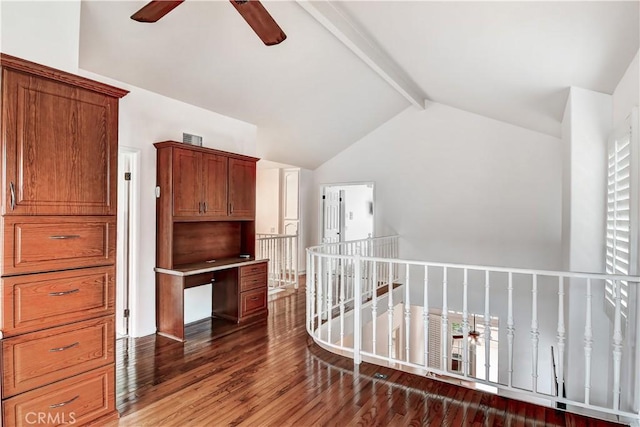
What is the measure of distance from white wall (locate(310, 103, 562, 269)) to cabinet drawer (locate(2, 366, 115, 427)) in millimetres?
5230

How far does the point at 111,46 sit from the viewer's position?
3014 mm

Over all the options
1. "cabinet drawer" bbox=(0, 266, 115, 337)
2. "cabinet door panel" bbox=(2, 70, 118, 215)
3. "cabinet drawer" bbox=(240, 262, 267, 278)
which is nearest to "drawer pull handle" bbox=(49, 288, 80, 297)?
"cabinet drawer" bbox=(0, 266, 115, 337)

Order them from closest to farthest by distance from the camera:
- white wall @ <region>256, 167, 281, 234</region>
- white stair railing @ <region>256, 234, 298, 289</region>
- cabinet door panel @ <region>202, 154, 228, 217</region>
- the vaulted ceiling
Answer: the vaulted ceiling < cabinet door panel @ <region>202, 154, 228, 217</region> < white stair railing @ <region>256, 234, 298, 289</region> < white wall @ <region>256, 167, 281, 234</region>

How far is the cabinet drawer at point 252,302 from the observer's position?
4258 millimetres

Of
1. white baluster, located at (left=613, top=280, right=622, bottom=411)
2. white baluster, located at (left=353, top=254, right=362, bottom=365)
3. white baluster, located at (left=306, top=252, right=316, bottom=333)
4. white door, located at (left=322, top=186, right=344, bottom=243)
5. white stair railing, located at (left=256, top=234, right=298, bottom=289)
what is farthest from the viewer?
white door, located at (left=322, top=186, right=344, bottom=243)

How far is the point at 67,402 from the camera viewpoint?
2.01 m

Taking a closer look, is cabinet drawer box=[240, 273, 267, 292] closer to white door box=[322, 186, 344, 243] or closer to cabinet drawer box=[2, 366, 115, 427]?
cabinet drawer box=[2, 366, 115, 427]

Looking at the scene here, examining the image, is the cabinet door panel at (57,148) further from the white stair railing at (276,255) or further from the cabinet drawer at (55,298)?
the white stair railing at (276,255)

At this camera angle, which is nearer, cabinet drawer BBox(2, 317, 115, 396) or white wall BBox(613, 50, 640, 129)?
cabinet drawer BBox(2, 317, 115, 396)

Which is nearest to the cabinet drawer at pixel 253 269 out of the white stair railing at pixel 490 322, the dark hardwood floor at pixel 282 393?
the white stair railing at pixel 490 322

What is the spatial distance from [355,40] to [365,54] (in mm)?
254

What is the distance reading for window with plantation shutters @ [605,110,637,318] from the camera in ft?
7.50

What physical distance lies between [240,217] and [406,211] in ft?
10.9

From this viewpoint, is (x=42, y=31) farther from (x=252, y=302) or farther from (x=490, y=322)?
(x=490, y=322)
